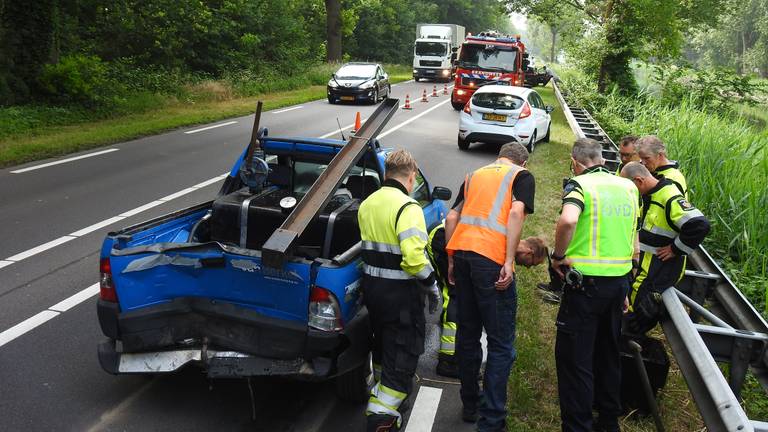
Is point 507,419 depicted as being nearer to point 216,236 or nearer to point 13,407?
point 216,236

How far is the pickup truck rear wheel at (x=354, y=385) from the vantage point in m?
4.54

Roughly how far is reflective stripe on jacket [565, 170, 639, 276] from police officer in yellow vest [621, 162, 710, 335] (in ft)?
2.93

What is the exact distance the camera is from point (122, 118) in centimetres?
1778

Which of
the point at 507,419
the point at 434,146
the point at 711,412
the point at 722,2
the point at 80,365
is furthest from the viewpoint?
the point at 722,2

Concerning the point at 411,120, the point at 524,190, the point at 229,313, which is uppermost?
the point at 524,190

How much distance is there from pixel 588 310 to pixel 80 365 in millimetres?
3813

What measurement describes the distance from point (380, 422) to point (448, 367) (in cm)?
119

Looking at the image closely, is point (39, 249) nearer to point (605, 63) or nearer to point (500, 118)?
point (500, 118)

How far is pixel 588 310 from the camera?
4.12m

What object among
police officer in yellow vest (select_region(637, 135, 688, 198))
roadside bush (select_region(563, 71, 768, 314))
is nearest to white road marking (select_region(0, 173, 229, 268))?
police officer in yellow vest (select_region(637, 135, 688, 198))

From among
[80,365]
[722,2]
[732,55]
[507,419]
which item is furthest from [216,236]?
[732,55]

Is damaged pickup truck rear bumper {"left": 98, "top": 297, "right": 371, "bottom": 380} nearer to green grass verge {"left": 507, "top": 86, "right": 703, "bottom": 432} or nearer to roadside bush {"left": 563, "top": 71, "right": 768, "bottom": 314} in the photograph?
green grass verge {"left": 507, "top": 86, "right": 703, "bottom": 432}

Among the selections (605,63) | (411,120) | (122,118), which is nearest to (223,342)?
(122,118)

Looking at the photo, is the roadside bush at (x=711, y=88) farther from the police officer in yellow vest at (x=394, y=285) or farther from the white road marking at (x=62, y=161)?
the police officer in yellow vest at (x=394, y=285)
